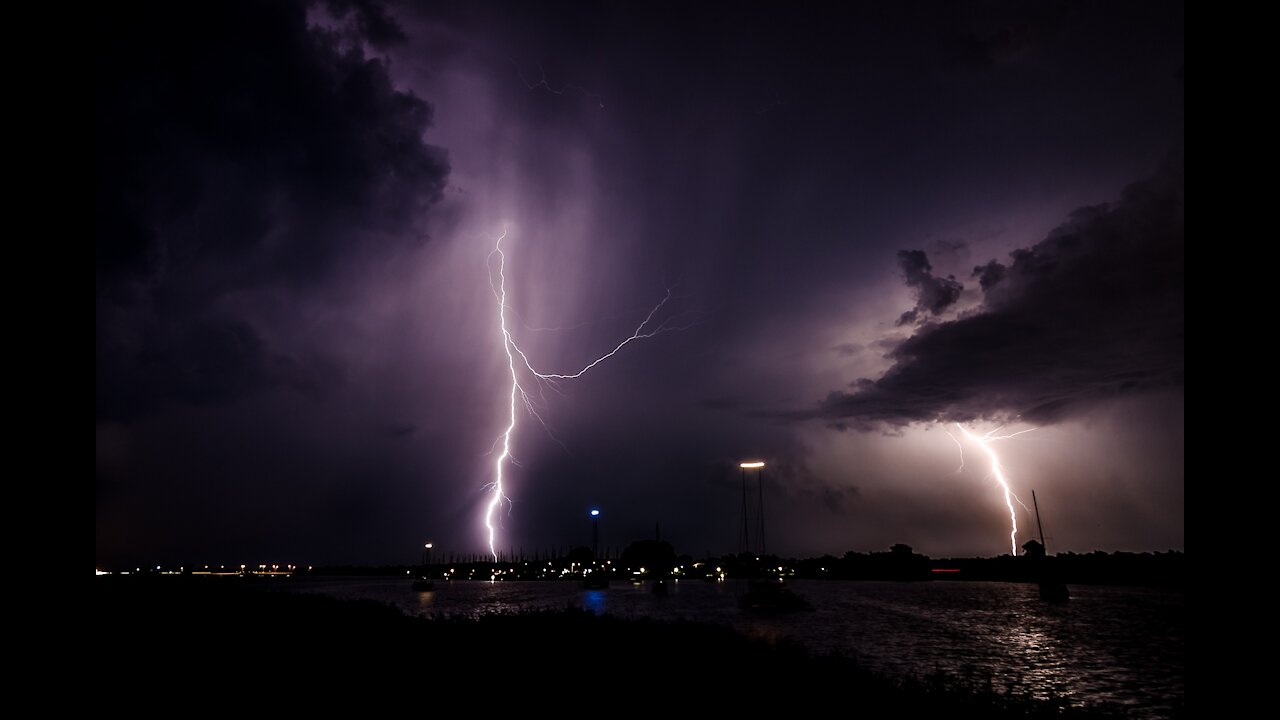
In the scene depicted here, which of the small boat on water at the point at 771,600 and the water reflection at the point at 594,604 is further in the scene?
the small boat on water at the point at 771,600

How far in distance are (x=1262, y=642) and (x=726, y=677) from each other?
12426mm

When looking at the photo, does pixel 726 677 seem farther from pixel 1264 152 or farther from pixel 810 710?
pixel 1264 152

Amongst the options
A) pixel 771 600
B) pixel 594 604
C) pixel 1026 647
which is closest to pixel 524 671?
pixel 1026 647

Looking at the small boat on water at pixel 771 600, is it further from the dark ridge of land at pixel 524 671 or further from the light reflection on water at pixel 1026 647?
A: the dark ridge of land at pixel 524 671

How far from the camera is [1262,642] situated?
5.51 meters

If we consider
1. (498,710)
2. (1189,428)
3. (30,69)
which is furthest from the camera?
(498,710)

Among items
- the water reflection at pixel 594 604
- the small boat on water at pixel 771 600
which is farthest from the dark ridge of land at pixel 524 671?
the small boat on water at pixel 771 600

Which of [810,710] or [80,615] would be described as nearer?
[80,615]

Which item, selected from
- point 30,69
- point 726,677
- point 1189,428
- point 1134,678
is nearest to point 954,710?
point 726,677

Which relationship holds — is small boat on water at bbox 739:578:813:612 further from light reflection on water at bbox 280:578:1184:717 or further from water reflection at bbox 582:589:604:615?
water reflection at bbox 582:589:604:615

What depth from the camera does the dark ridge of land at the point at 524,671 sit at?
542 inches

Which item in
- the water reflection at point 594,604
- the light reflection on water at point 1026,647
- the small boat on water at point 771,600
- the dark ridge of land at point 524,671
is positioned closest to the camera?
the dark ridge of land at point 524,671

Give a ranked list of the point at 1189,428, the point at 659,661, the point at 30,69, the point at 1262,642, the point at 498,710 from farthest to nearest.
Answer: the point at 659,661
the point at 498,710
the point at 1262,642
the point at 1189,428
the point at 30,69

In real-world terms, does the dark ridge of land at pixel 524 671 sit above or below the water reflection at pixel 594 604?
above
